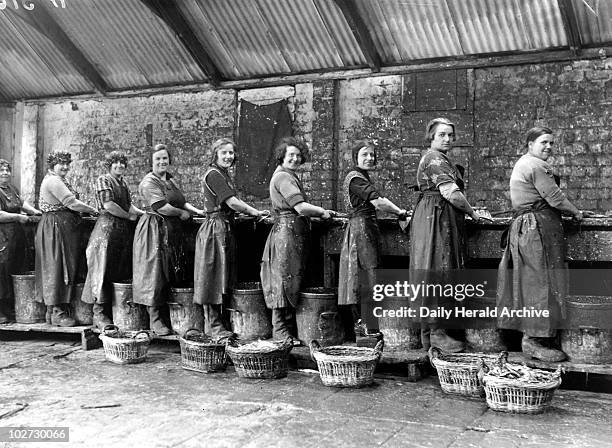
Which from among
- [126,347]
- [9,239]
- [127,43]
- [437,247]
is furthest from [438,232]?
[127,43]

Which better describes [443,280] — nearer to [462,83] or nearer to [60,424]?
[60,424]

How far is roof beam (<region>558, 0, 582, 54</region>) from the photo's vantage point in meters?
7.43

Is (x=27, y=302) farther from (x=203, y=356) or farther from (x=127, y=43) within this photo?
(x=127, y=43)

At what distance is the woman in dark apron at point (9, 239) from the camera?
7.68 m

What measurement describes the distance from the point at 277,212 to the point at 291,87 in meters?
3.62

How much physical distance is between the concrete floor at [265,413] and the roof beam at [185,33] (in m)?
4.98

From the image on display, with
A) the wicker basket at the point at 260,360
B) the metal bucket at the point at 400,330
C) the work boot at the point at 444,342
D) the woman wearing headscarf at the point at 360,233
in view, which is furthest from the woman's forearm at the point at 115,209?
the work boot at the point at 444,342

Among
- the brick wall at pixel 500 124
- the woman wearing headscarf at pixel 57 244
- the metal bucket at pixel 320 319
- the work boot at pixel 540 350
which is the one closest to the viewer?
the work boot at pixel 540 350

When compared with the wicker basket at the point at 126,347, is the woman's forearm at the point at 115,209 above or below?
above

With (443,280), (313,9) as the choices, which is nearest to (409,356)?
(443,280)

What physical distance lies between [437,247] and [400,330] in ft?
2.63

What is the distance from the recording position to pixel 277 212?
632cm

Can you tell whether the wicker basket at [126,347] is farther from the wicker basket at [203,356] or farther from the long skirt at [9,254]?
the long skirt at [9,254]

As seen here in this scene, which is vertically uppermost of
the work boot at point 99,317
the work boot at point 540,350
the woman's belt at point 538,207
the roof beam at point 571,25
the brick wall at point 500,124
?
the roof beam at point 571,25
